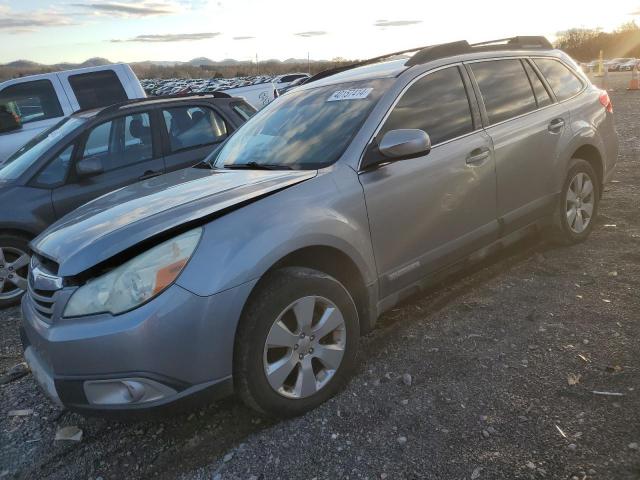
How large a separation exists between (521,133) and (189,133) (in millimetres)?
3481

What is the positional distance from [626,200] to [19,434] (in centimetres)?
619

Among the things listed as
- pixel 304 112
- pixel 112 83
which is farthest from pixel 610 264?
pixel 112 83

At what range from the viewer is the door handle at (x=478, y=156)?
12.5 feet

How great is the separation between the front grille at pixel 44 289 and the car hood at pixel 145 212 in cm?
8

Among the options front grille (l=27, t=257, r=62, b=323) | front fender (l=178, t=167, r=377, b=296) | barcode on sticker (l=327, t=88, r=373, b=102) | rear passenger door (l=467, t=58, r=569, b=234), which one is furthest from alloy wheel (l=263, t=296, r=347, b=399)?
rear passenger door (l=467, t=58, r=569, b=234)

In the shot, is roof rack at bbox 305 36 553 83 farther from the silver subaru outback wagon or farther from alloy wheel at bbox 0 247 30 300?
alloy wheel at bbox 0 247 30 300

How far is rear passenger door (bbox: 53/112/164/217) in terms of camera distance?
5270 mm

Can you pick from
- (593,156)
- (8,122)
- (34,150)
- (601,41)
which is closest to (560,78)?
(593,156)

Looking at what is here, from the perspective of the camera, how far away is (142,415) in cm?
250

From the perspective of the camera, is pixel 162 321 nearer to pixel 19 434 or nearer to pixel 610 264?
pixel 19 434

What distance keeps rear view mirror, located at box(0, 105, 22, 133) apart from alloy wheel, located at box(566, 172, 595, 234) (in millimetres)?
7207

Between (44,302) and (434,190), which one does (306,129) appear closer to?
(434,190)

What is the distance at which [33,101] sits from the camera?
823cm

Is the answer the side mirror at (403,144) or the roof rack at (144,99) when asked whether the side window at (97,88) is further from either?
the side mirror at (403,144)
